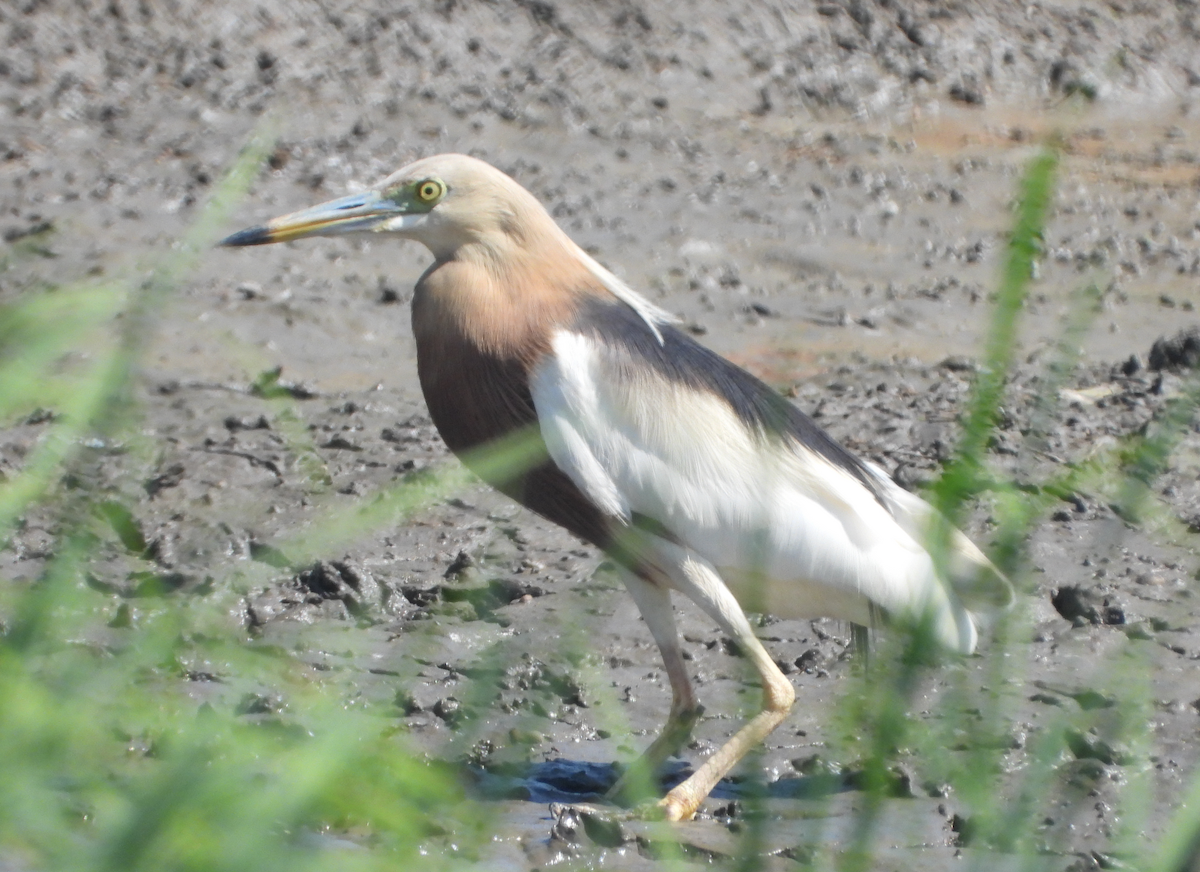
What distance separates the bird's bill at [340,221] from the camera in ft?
13.8

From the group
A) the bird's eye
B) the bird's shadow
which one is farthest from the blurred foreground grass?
the bird's eye

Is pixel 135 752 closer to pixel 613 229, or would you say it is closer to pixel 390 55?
pixel 613 229

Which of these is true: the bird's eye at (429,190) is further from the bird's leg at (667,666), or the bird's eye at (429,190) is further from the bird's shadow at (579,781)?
the bird's shadow at (579,781)

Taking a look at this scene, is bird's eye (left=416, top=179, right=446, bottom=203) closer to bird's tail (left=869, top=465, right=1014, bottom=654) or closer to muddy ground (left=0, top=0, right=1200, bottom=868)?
muddy ground (left=0, top=0, right=1200, bottom=868)

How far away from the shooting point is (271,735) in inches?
63.0

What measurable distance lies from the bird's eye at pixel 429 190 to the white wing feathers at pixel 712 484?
0.48 meters

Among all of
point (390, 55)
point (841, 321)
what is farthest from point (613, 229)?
point (390, 55)

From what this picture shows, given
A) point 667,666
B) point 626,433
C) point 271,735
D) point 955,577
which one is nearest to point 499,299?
point 626,433

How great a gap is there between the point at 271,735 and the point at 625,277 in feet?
21.8

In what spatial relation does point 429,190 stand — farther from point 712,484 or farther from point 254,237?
point 712,484

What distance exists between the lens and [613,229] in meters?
8.68

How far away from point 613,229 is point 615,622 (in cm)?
408

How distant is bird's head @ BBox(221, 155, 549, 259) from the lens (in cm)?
414

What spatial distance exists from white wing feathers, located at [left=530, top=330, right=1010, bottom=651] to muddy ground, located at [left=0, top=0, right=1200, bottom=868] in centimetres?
32
